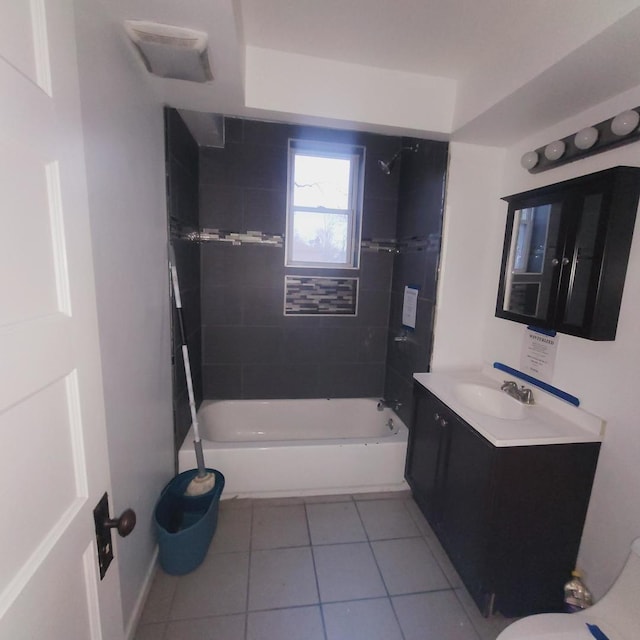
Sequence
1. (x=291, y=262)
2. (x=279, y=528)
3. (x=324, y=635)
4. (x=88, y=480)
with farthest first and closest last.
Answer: (x=291, y=262)
(x=279, y=528)
(x=324, y=635)
(x=88, y=480)

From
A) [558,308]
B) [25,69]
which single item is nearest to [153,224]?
[25,69]

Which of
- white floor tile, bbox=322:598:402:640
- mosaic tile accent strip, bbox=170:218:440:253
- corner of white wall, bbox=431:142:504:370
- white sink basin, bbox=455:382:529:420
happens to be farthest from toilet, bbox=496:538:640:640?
mosaic tile accent strip, bbox=170:218:440:253

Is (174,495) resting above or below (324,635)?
above

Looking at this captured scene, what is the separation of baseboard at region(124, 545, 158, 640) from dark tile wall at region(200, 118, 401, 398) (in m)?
1.22

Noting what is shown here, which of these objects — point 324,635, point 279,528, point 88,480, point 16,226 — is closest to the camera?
point 16,226

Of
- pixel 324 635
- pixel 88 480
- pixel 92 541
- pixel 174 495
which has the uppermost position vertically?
pixel 88 480

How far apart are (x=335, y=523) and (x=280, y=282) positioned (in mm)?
1688

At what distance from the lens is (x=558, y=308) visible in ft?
4.68

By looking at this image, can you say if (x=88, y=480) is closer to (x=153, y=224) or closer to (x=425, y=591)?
(x=153, y=224)

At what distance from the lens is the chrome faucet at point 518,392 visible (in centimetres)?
166

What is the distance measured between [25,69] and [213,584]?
6.41ft

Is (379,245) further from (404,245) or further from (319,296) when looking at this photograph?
(319,296)

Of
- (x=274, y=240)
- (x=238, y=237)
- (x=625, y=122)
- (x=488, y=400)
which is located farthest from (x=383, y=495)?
(x=625, y=122)

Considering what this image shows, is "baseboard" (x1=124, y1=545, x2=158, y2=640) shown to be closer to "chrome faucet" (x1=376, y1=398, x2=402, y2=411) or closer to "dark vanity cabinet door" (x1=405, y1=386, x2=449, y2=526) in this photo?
"dark vanity cabinet door" (x1=405, y1=386, x2=449, y2=526)
